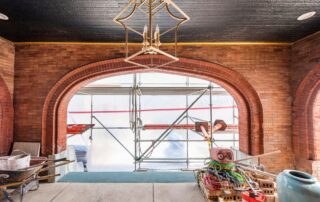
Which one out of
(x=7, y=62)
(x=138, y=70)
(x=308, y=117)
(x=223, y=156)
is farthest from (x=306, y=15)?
(x=7, y=62)

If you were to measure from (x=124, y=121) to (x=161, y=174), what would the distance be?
7.12 metres

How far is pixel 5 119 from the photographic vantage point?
172 inches

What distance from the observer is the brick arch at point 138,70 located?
458 centimetres

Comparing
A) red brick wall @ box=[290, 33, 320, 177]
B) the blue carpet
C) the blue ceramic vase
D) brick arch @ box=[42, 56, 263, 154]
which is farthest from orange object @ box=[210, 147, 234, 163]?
red brick wall @ box=[290, 33, 320, 177]

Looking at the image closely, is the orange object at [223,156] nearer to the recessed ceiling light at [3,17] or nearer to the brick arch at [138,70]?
the brick arch at [138,70]

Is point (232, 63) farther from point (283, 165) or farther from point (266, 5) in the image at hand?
point (283, 165)

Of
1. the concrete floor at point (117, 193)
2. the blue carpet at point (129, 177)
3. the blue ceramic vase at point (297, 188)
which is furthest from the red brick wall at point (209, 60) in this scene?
the blue ceramic vase at point (297, 188)

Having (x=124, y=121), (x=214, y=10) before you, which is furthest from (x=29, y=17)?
(x=124, y=121)

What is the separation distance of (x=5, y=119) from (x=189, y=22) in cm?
425

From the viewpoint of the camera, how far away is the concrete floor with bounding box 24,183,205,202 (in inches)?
114

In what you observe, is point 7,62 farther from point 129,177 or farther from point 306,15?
point 306,15

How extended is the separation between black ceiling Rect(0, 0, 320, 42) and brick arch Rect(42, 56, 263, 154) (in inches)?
23.0

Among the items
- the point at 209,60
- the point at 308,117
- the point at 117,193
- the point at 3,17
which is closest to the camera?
the point at 117,193

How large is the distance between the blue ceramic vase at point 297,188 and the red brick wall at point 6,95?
16.3ft
